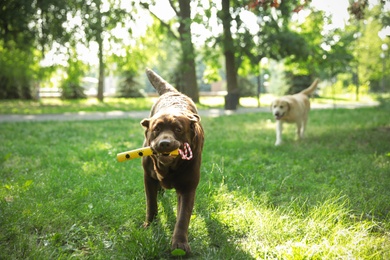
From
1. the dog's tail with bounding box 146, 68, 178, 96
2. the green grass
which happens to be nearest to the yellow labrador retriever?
the green grass

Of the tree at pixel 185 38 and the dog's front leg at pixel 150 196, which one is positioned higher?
the tree at pixel 185 38

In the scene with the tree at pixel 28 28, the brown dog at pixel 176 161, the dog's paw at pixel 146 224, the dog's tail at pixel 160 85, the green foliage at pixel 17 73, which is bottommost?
the dog's paw at pixel 146 224

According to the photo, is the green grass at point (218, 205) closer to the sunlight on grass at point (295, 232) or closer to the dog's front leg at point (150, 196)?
the sunlight on grass at point (295, 232)

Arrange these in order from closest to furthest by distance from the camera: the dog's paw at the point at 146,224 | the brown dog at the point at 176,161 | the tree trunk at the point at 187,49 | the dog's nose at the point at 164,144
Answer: the dog's nose at the point at 164,144 < the brown dog at the point at 176,161 < the dog's paw at the point at 146,224 < the tree trunk at the point at 187,49

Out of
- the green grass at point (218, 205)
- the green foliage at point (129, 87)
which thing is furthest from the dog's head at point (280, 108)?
the green foliage at point (129, 87)

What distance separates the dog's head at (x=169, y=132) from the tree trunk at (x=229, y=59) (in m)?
13.5

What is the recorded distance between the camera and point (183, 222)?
2906 millimetres

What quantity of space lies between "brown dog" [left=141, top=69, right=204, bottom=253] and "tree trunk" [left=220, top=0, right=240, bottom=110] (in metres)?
13.4

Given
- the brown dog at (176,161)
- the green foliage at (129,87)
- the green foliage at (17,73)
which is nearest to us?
the brown dog at (176,161)

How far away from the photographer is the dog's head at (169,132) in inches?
103

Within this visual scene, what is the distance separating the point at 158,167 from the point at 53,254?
101 cm

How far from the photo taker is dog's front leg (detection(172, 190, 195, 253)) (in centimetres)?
276

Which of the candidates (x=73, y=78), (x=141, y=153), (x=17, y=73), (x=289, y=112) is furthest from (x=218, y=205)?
(x=17, y=73)

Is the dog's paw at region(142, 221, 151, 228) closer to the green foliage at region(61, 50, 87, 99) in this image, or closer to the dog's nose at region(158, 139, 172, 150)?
the dog's nose at region(158, 139, 172, 150)
